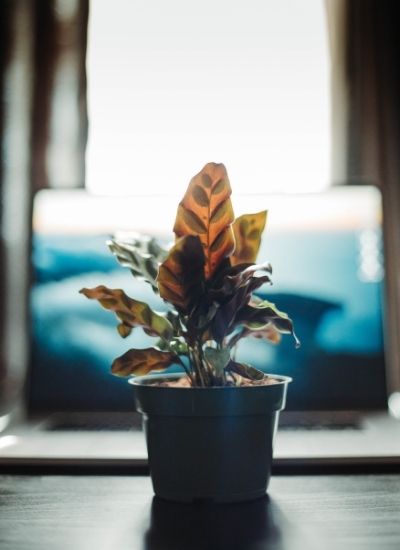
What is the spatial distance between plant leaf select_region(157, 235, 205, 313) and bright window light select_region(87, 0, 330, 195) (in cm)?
54

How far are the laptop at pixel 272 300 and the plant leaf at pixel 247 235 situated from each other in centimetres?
44

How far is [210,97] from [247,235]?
1.81 ft

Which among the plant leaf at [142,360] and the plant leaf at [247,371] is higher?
the plant leaf at [142,360]

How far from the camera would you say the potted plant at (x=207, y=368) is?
29.0 inches

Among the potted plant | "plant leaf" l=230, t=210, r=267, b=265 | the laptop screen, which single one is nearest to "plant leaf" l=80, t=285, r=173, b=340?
the potted plant

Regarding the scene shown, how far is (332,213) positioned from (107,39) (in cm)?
60

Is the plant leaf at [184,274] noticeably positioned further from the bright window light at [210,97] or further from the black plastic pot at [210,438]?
the bright window light at [210,97]

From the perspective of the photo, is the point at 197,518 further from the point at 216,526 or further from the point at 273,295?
the point at 273,295

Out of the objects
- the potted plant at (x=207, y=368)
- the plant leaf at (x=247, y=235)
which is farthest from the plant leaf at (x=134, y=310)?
the plant leaf at (x=247, y=235)

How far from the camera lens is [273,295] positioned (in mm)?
1242

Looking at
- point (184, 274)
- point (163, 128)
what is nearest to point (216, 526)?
point (184, 274)

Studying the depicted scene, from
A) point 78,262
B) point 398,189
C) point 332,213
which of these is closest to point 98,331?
point 78,262

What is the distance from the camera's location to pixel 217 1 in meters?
1.28

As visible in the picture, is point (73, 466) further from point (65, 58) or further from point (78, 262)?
point (65, 58)
